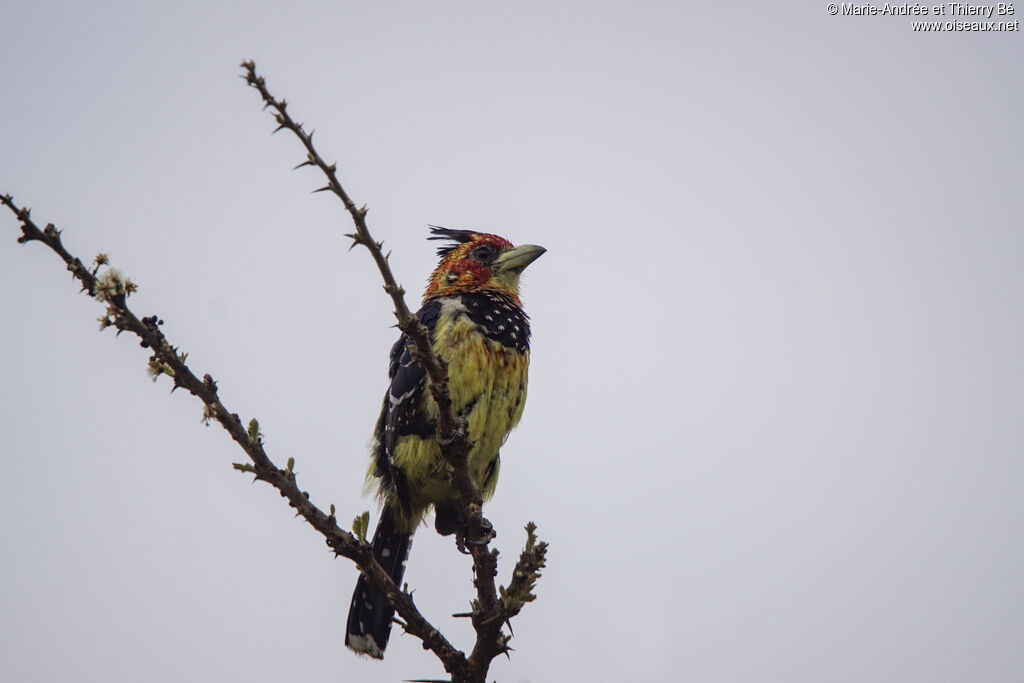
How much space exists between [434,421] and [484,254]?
157 cm

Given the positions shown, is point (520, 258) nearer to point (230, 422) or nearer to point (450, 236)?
point (450, 236)

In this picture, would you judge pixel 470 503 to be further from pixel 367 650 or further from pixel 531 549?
pixel 367 650

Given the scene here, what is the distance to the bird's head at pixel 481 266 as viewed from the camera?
5.71m

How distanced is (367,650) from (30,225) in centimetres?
310

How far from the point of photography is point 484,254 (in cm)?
590

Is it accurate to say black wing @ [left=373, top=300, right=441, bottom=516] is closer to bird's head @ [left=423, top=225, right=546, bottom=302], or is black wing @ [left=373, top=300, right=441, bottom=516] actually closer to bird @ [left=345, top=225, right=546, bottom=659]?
bird @ [left=345, top=225, right=546, bottom=659]

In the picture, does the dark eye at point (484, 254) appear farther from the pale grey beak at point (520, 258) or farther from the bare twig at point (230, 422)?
the bare twig at point (230, 422)

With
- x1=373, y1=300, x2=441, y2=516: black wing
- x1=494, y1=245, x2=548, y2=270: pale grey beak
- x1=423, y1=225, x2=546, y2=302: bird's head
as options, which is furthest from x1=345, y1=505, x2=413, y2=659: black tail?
x1=494, y1=245, x2=548, y2=270: pale grey beak

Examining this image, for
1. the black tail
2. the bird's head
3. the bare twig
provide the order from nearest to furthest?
the bare twig, the black tail, the bird's head

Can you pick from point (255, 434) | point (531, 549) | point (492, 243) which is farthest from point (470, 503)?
point (492, 243)

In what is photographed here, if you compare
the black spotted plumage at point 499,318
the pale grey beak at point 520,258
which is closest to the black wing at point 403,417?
the black spotted plumage at point 499,318

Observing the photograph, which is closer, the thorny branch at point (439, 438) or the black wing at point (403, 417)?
the thorny branch at point (439, 438)

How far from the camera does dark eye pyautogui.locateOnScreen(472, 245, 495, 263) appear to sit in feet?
19.3

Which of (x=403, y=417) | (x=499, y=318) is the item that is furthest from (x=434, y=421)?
(x=499, y=318)
